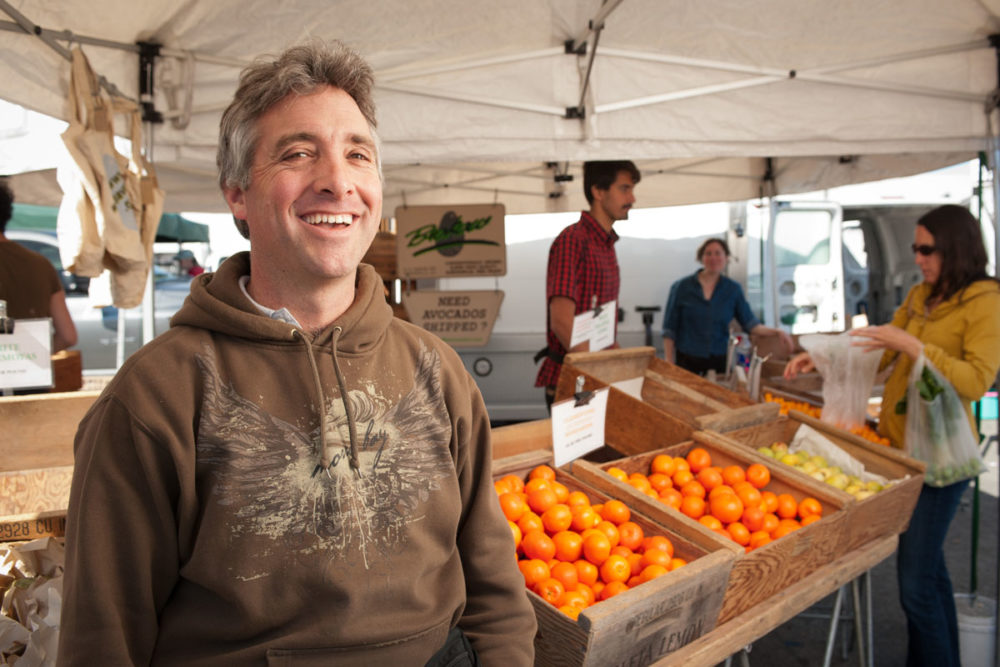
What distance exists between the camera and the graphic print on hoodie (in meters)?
0.95

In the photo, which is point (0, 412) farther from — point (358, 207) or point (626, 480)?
point (626, 480)

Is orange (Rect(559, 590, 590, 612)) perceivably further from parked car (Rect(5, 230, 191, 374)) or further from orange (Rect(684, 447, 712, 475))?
parked car (Rect(5, 230, 191, 374))

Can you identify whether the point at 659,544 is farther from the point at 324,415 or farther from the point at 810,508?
the point at 324,415

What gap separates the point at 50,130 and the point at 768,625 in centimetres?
376

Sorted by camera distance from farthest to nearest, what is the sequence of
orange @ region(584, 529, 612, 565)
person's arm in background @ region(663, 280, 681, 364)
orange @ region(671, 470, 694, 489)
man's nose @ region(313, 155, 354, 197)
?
person's arm in background @ region(663, 280, 681, 364), orange @ region(671, 470, 694, 489), orange @ region(584, 529, 612, 565), man's nose @ region(313, 155, 354, 197)

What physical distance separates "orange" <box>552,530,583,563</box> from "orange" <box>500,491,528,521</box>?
13 centimetres

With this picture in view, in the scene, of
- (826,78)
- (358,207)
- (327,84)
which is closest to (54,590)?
(358,207)

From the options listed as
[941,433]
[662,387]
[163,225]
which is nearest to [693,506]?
[662,387]

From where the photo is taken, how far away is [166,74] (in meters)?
2.85

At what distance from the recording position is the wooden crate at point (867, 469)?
7.28ft

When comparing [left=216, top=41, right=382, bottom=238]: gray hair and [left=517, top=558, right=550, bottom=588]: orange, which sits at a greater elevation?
[left=216, top=41, right=382, bottom=238]: gray hair

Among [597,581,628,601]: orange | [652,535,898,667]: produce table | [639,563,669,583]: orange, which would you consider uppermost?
[639,563,669,583]: orange

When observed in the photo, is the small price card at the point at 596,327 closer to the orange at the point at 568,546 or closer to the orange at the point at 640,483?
the orange at the point at 640,483

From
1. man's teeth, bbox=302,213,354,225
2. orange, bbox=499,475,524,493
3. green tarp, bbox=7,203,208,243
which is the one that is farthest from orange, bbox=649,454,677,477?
green tarp, bbox=7,203,208,243
